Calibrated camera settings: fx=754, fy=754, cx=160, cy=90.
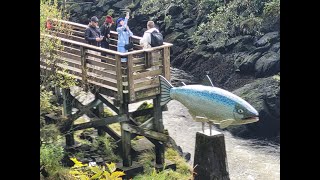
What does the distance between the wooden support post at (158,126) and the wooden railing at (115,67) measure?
98 millimetres

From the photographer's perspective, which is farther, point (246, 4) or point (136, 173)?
point (246, 4)

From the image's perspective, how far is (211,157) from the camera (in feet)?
16.0

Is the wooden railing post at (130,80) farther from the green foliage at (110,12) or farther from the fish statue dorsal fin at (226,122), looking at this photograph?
the fish statue dorsal fin at (226,122)

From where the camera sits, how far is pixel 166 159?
5676 millimetres

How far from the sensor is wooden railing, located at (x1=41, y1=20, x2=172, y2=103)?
215 inches

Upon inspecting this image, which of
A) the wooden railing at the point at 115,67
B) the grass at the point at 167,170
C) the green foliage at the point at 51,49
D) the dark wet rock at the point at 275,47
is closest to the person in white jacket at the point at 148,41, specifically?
the wooden railing at the point at 115,67

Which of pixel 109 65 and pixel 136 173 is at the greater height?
pixel 109 65
